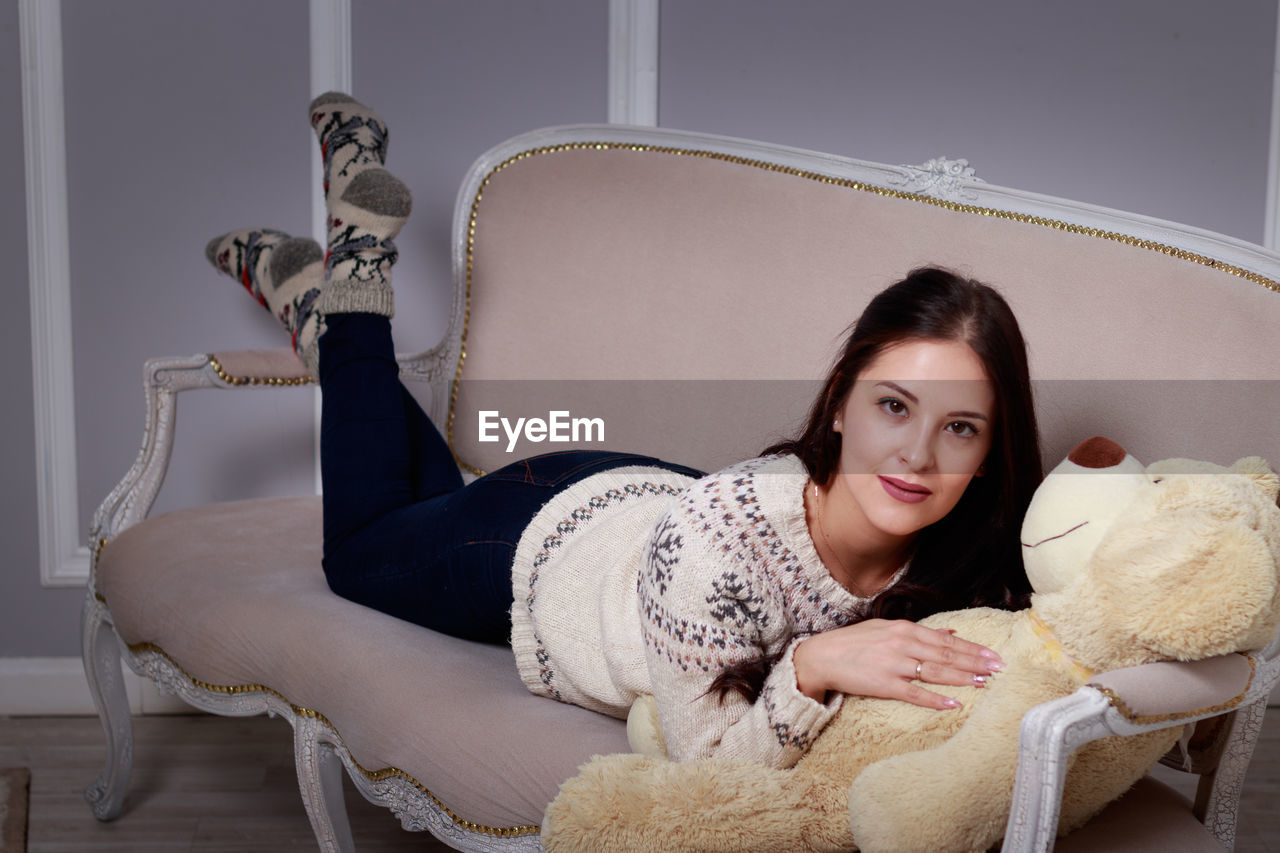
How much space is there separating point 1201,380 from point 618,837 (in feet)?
3.48

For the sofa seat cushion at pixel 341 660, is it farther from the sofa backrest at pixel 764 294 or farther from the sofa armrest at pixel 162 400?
the sofa backrest at pixel 764 294

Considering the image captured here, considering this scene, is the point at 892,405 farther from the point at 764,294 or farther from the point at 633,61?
A: the point at 633,61

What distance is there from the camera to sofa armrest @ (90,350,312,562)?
2143 millimetres

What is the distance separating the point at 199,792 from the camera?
7.22 ft

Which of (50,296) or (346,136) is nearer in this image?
(346,136)

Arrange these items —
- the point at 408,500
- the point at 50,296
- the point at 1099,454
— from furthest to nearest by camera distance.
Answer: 1. the point at 50,296
2. the point at 408,500
3. the point at 1099,454

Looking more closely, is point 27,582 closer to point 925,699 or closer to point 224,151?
point 224,151

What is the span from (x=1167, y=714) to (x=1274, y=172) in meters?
1.85

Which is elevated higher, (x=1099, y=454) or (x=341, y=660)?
(x=1099, y=454)

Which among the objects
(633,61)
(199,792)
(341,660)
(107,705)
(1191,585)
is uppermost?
(633,61)

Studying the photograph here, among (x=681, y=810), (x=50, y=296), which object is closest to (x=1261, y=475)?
(x=681, y=810)

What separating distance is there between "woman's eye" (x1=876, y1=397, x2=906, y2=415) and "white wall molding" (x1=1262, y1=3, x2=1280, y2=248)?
5.31ft

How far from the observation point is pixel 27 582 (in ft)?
8.54

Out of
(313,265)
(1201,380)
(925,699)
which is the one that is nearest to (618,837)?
(925,699)
